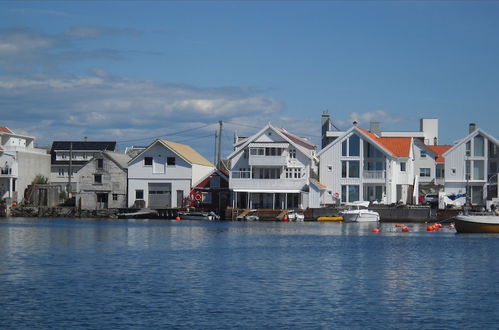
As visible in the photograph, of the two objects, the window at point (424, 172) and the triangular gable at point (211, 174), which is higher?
the window at point (424, 172)

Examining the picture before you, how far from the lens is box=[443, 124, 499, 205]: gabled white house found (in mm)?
92688

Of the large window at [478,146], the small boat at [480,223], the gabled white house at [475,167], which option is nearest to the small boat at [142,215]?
the gabled white house at [475,167]

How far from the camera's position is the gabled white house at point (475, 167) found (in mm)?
92688

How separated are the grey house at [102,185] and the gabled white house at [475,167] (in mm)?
36243

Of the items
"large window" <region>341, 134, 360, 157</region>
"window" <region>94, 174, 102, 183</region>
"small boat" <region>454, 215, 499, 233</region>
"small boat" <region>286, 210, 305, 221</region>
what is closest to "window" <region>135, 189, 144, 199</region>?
"window" <region>94, 174, 102, 183</region>

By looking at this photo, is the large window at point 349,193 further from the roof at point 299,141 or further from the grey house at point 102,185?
the grey house at point 102,185

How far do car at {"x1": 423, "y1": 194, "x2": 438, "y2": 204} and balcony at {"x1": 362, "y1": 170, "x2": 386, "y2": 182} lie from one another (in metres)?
7.58

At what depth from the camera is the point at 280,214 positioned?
90062 mm

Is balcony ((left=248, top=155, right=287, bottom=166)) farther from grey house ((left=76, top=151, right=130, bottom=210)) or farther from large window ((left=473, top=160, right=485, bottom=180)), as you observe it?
large window ((left=473, top=160, right=485, bottom=180))

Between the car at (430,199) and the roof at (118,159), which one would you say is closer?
the car at (430,199)

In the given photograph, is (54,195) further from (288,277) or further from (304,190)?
(288,277)

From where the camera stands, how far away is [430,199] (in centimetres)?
9600

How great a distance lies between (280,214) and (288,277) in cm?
5284

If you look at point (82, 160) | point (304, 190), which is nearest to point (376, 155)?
point (304, 190)
